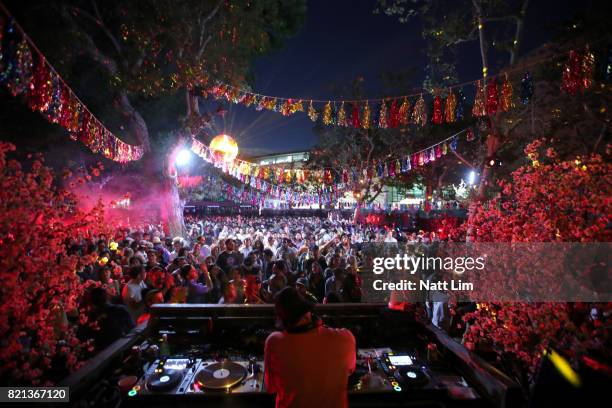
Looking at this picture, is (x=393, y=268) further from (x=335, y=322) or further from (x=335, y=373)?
(x=335, y=373)

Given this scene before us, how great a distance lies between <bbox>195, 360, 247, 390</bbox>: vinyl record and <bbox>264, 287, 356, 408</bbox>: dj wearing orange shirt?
0.68 meters

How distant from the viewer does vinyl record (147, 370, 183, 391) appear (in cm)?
256

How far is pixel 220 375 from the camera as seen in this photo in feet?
8.93

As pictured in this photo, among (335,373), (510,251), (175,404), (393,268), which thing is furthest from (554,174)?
(393,268)

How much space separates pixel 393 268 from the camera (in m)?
7.00

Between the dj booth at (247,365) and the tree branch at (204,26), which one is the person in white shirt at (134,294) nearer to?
the dj booth at (247,365)

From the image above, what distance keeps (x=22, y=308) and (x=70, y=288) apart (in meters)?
0.39

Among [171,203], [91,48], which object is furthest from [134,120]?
[171,203]

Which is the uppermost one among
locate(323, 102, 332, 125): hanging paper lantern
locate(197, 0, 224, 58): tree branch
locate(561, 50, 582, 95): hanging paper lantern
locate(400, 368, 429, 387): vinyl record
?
locate(197, 0, 224, 58): tree branch

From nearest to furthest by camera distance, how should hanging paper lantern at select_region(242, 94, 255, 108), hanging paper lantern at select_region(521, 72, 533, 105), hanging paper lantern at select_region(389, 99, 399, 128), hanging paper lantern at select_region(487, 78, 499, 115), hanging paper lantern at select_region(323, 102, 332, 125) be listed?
hanging paper lantern at select_region(521, 72, 533, 105), hanging paper lantern at select_region(487, 78, 499, 115), hanging paper lantern at select_region(389, 99, 399, 128), hanging paper lantern at select_region(323, 102, 332, 125), hanging paper lantern at select_region(242, 94, 255, 108)

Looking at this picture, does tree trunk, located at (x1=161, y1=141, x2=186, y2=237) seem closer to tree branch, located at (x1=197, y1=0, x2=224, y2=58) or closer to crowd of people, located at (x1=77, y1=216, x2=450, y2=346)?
tree branch, located at (x1=197, y1=0, x2=224, y2=58)

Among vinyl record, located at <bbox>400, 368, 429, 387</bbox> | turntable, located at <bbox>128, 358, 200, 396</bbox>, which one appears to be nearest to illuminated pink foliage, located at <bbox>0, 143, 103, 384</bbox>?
turntable, located at <bbox>128, 358, 200, 396</bbox>

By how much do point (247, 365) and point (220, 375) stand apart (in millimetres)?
276

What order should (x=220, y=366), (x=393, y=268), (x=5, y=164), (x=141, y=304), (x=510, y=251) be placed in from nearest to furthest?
1. (x=5, y=164)
2. (x=510, y=251)
3. (x=220, y=366)
4. (x=141, y=304)
5. (x=393, y=268)
